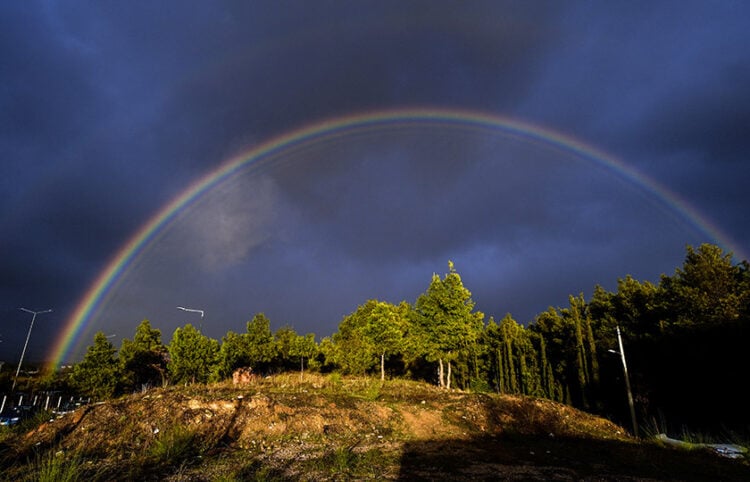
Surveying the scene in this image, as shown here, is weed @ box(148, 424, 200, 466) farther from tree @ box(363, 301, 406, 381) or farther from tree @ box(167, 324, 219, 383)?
tree @ box(363, 301, 406, 381)

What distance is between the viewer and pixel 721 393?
21.8 metres

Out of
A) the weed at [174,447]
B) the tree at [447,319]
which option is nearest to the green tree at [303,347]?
the tree at [447,319]

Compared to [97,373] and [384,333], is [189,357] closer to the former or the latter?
[97,373]

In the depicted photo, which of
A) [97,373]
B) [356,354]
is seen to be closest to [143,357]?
[97,373]

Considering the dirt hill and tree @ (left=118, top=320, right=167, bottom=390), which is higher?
tree @ (left=118, top=320, right=167, bottom=390)

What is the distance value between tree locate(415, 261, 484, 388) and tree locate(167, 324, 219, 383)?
51.5 feet

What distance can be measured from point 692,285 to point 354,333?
23.5 metres

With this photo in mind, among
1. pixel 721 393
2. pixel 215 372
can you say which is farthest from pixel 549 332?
pixel 215 372

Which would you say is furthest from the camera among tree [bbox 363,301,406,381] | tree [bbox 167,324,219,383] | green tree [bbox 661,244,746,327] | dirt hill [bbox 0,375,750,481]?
tree [bbox 363,301,406,381]

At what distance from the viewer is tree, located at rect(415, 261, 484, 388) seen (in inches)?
1052

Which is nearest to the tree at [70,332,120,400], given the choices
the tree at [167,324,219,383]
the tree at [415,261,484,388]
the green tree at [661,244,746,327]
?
the tree at [167,324,219,383]

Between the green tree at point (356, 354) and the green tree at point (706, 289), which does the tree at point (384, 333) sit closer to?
the green tree at point (356, 354)

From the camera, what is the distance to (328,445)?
40.3 ft

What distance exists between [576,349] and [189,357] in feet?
96.6
